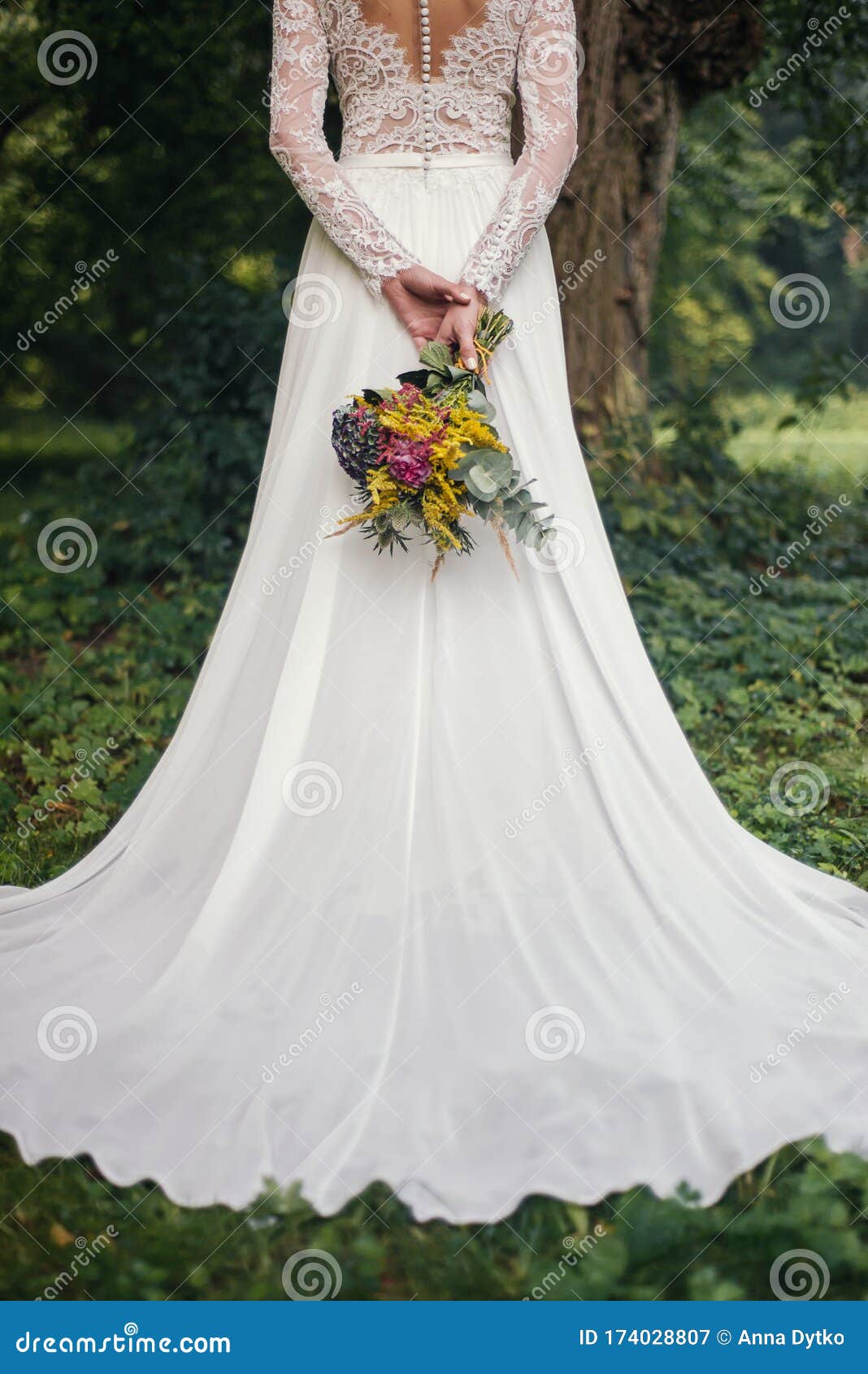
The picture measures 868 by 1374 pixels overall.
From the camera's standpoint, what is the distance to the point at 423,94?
10.3ft

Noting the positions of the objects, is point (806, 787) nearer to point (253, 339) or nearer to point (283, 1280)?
point (283, 1280)

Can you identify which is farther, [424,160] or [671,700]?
[671,700]

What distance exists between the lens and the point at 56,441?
13375mm

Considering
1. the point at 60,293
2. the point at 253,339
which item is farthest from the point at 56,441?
the point at 253,339

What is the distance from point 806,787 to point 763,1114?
2.11 metres
